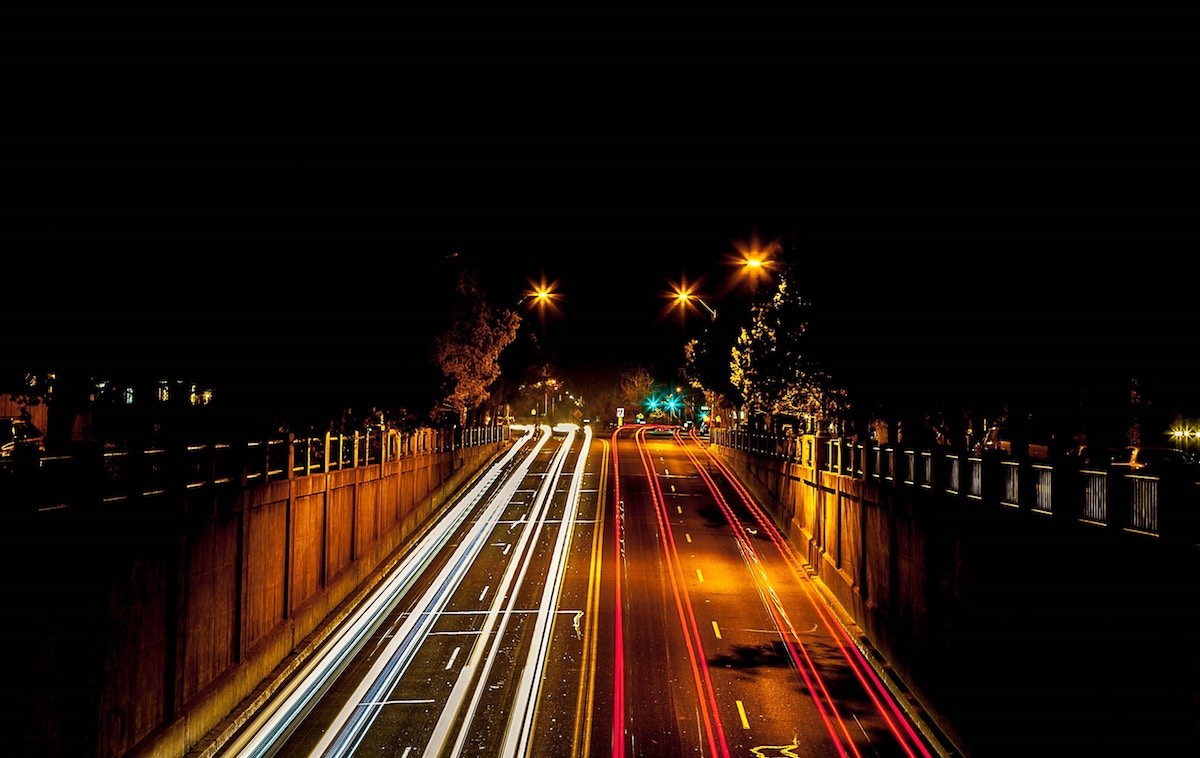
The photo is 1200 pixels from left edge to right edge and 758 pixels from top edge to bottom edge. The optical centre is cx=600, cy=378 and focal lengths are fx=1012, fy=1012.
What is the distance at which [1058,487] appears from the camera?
1238cm

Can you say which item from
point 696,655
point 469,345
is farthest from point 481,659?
point 469,345

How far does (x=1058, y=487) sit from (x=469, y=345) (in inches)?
1555

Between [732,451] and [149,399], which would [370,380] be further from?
[732,451]

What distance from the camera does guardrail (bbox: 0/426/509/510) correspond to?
11.3m

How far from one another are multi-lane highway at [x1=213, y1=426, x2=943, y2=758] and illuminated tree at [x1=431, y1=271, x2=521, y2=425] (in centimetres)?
1077

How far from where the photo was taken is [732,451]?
6662 cm

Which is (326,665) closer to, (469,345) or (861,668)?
(861,668)

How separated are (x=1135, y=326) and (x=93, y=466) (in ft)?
77.4

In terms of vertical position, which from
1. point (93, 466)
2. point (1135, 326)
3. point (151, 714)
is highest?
point (1135, 326)

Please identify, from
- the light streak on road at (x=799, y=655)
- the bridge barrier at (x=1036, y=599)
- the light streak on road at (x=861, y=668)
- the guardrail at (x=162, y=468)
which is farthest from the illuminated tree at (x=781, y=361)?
the bridge barrier at (x=1036, y=599)

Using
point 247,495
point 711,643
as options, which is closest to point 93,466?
point 247,495

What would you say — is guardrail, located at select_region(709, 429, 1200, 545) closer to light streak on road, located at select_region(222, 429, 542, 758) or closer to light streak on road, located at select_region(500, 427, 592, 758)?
light streak on road, located at select_region(500, 427, 592, 758)

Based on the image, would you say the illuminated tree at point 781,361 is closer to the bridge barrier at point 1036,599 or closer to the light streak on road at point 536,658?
the light streak on road at point 536,658

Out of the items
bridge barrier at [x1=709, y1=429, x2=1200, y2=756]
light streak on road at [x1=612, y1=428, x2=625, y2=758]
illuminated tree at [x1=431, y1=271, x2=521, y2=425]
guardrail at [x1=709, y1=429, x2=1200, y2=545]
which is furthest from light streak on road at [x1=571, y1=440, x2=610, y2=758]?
illuminated tree at [x1=431, y1=271, x2=521, y2=425]
